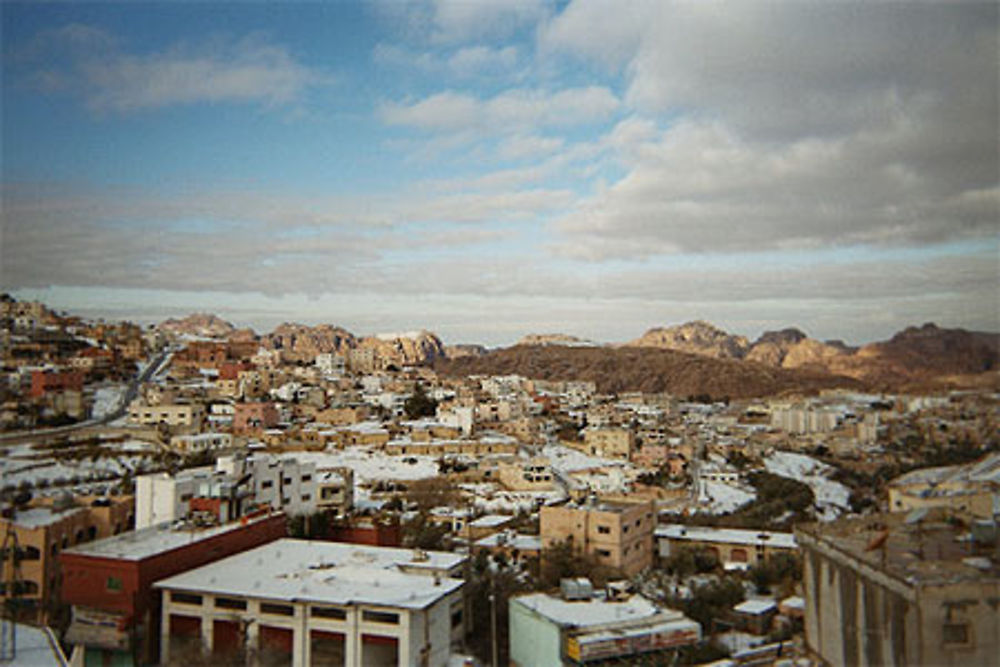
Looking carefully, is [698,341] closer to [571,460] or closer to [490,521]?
[571,460]

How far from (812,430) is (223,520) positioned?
7041 mm


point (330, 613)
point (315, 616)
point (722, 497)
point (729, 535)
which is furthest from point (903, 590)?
point (722, 497)

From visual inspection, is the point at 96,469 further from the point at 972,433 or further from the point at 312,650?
the point at 972,433

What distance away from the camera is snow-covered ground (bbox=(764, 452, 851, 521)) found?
287 inches

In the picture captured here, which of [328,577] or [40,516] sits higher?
[40,516]

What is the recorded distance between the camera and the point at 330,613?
508cm

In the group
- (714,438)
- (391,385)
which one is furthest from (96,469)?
(391,385)

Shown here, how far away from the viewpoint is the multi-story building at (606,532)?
300 inches

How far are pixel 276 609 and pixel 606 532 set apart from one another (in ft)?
12.1

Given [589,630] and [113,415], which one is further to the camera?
[113,415]

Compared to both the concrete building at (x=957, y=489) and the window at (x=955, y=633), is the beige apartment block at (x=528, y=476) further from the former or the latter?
the window at (x=955, y=633)

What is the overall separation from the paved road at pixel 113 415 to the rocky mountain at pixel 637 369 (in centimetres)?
1120

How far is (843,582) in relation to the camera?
4.12 metres

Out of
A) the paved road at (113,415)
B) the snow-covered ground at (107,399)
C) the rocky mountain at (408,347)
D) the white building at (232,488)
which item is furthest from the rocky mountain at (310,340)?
the white building at (232,488)
